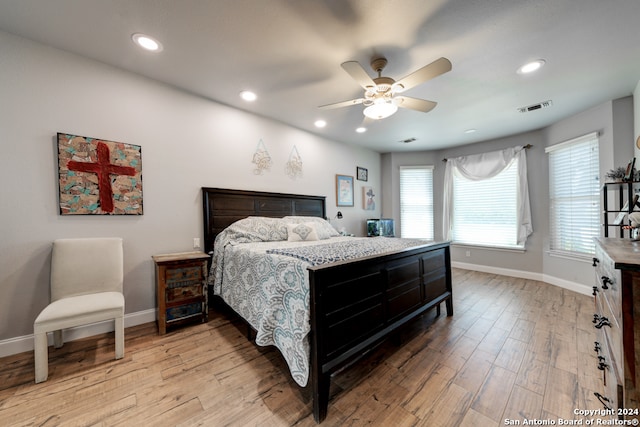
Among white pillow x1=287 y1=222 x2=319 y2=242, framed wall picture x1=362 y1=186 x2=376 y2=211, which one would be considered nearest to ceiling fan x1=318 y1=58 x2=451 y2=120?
white pillow x1=287 y1=222 x2=319 y2=242

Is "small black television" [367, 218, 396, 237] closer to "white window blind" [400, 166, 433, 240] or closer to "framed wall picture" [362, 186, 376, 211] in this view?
"framed wall picture" [362, 186, 376, 211]

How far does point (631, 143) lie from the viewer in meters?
2.94

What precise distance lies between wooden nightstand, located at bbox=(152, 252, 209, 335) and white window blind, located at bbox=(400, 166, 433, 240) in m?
4.55

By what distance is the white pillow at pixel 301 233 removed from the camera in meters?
3.08

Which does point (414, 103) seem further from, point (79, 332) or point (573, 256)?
point (79, 332)

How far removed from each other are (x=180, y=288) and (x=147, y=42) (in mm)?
2334

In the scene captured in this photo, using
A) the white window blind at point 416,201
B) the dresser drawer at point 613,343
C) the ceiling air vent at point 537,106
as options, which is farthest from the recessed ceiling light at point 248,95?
the white window blind at point 416,201

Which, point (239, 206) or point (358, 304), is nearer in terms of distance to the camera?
point (358, 304)

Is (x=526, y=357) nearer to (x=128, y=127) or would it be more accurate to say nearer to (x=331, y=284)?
(x=331, y=284)

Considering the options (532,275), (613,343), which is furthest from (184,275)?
(532,275)

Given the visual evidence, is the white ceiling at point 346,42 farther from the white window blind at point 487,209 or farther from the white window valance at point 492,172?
the white window blind at point 487,209

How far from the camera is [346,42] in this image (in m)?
2.00

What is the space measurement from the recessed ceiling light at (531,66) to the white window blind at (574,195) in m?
1.91

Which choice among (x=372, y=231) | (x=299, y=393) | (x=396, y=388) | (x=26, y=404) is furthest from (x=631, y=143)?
(x=26, y=404)
